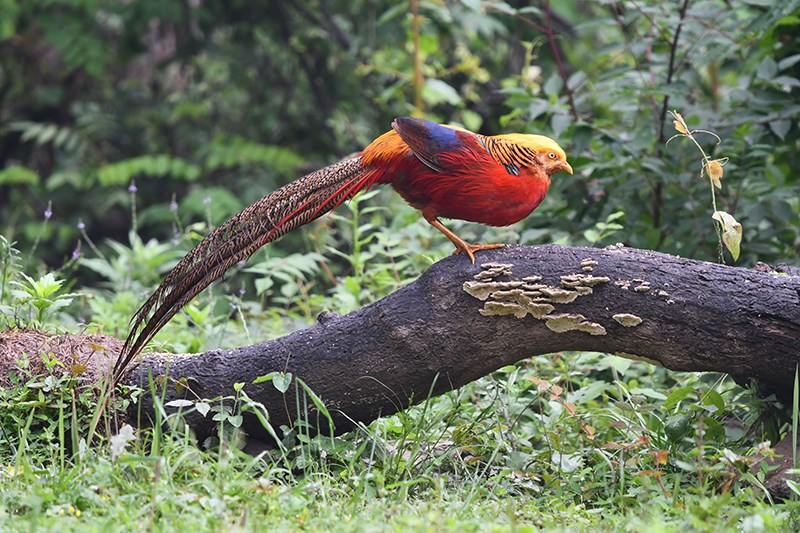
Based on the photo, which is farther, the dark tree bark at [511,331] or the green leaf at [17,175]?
the green leaf at [17,175]

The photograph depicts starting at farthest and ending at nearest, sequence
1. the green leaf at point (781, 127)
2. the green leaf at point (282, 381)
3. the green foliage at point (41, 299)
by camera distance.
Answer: the green leaf at point (781, 127), the green foliage at point (41, 299), the green leaf at point (282, 381)

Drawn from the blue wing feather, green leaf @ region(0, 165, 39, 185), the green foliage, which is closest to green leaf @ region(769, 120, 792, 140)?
the blue wing feather

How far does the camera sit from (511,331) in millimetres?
3166

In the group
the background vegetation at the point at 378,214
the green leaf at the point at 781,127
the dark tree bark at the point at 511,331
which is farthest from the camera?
the green leaf at the point at 781,127

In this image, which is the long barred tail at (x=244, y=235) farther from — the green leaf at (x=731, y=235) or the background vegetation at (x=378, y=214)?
the green leaf at (x=731, y=235)

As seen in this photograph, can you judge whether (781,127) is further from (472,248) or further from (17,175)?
(17,175)

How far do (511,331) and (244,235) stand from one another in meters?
1.03

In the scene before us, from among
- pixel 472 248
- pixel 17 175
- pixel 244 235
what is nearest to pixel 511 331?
pixel 472 248

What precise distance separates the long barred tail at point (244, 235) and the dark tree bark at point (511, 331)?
8.6 inches

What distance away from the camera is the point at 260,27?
869 centimetres

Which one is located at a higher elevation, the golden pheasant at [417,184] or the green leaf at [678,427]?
the golden pheasant at [417,184]

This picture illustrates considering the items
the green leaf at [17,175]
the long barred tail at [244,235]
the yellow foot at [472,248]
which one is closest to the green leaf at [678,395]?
the yellow foot at [472,248]

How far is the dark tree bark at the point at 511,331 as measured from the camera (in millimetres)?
3045

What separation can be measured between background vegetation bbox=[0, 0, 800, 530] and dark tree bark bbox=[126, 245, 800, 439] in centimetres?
20
